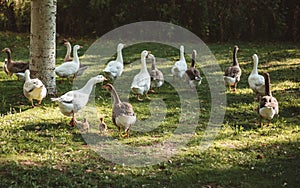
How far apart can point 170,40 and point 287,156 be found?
45.7 feet

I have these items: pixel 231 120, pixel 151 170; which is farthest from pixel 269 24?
pixel 151 170

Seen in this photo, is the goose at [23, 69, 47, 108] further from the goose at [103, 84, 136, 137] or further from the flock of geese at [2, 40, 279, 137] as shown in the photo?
the goose at [103, 84, 136, 137]

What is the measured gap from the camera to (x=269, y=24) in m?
22.0

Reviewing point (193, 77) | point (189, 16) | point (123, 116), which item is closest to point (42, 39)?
point (123, 116)

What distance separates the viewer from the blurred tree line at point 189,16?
21656 millimetres

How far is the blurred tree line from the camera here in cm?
2166

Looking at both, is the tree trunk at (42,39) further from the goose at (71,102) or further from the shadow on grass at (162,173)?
the shadow on grass at (162,173)

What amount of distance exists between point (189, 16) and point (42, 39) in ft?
41.3

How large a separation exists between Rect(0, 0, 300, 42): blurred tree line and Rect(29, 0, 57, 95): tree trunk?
1114 centimetres

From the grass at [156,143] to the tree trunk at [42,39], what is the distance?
74 cm

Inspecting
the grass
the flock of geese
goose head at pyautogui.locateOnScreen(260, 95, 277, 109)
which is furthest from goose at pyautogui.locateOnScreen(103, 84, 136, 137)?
goose head at pyautogui.locateOnScreen(260, 95, 277, 109)

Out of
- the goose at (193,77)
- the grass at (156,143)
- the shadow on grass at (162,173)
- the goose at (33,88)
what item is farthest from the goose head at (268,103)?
the goose at (33,88)

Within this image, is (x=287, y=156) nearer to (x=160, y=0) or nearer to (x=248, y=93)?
(x=248, y=93)

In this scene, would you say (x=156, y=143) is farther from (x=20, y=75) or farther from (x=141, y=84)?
(x=20, y=75)
